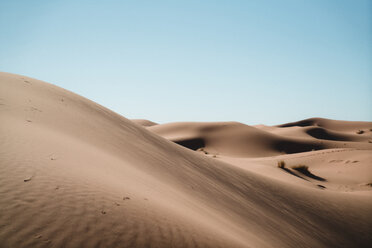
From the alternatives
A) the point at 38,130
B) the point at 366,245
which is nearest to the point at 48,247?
the point at 38,130

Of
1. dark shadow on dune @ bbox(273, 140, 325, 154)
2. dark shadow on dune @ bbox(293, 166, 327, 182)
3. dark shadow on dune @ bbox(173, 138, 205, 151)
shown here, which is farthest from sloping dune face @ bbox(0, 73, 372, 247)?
dark shadow on dune @ bbox(173, 138, 205, 151)

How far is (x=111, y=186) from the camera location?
3.06 m

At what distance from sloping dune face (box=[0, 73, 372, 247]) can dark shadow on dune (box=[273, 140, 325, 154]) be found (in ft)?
82.7

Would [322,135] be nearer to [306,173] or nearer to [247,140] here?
[247,140]

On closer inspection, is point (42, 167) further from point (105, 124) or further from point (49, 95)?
point (49, 95)

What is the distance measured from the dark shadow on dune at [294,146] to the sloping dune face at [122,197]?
2522 cm

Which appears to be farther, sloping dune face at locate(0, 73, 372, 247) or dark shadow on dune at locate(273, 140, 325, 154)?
dark shadow on dune at locate(273, 140, 325, 154)

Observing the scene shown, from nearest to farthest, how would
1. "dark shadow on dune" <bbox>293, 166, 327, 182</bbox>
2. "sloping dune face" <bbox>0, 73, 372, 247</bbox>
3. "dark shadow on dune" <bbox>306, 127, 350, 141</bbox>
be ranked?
"sloping dune face" <bbox>0, 73, 372, 247</bbox>
"dark shadow on dune" <bbox>293, 166, 327, 182</bbox>
"dark shadow on dune" <bbox>306, 127, 350, 141</bbox>

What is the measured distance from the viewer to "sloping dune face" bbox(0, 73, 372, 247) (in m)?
2.15

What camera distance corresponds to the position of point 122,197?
2.84 meters

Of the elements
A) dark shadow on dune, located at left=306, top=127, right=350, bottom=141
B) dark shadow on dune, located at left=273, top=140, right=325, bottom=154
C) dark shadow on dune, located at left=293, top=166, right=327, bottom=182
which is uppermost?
dark shadow on dune, located at left=306, top=127, right=350, bottom=141

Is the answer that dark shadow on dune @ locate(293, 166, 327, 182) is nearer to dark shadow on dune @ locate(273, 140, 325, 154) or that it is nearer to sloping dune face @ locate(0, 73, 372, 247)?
sloping dune face @ locate(0, 73, 372, 247)

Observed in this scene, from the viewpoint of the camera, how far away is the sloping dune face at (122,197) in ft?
7.05

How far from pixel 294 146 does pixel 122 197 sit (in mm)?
35094
